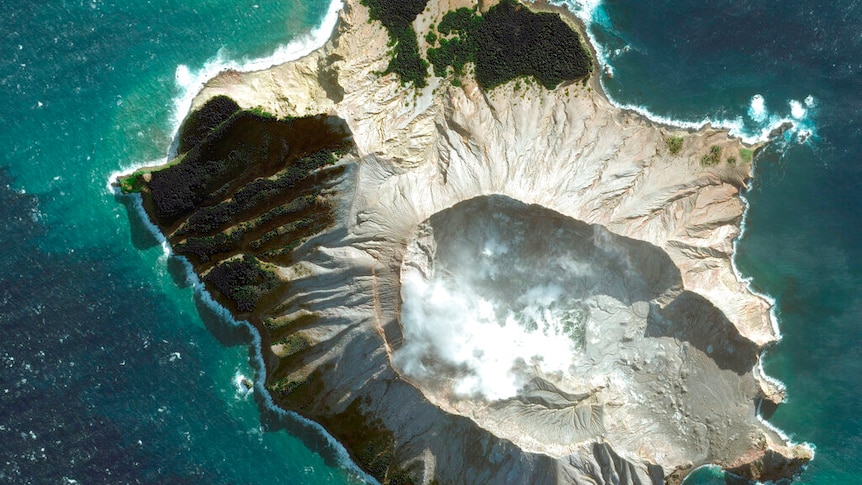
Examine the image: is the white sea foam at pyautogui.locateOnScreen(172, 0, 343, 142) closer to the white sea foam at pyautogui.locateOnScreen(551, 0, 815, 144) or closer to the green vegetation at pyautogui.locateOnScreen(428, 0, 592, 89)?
the green vegetation at pyautogui.locateOnScreen(428, 0, 592, 89)

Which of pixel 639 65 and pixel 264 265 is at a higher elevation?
pixel 639 65

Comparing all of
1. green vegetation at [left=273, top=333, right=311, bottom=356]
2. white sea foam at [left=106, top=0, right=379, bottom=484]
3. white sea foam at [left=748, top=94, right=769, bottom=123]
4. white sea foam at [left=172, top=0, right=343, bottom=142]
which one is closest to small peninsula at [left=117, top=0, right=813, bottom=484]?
green vegetation at [left=273, top=333, right=311, bottom=356]

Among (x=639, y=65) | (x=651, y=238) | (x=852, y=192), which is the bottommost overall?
(x=651, y=238)

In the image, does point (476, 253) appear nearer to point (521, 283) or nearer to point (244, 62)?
point (521, 283)

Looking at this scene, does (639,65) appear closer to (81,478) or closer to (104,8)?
(104,8)

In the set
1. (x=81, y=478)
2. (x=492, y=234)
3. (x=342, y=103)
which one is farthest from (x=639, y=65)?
(x=81, y=478)

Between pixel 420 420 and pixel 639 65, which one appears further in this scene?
pixel 639 65
